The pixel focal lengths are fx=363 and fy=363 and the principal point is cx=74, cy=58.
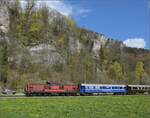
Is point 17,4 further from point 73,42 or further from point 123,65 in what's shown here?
point 123,65

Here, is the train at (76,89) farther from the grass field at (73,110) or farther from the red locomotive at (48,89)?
the grass field at (73,110)

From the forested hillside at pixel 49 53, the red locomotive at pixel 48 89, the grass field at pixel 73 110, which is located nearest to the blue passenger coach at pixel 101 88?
the red locomotive at pixel 48 89

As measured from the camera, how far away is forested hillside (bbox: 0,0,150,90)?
125 m

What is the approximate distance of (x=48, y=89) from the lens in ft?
272

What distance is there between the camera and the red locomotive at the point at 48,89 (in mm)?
81438

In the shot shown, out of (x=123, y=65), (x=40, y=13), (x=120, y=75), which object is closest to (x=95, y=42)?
(x=123, y=65)

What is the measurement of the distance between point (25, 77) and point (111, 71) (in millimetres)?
59409

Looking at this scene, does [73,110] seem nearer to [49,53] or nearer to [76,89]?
[76,89]

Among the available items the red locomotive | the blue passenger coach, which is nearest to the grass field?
the red locomotive

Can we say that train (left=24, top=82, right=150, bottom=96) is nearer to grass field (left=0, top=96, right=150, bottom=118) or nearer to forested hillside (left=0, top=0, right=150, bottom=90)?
forested hillside (left=0, top=0, right=150, bottom=90)

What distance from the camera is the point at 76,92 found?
89438mm

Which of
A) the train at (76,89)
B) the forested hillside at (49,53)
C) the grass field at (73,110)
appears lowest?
the grass field at (73,110)

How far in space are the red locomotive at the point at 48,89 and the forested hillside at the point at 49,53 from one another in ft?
82.5

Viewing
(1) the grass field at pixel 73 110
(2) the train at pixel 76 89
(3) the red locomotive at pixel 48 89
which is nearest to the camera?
(1) the grass field at pixel 73 110
